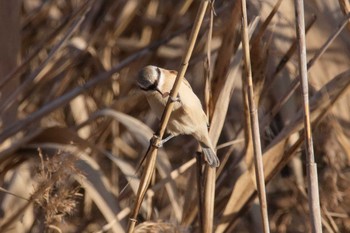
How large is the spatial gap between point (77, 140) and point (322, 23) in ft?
2.40

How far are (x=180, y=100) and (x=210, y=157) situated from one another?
0.16 m

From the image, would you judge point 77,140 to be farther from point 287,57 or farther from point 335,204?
point 335,204

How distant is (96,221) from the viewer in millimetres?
2459

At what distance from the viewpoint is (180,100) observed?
1736 millimetres

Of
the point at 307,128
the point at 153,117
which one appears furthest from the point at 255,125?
the point at 153,117

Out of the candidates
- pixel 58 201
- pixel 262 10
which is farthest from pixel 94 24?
pixel 58 201

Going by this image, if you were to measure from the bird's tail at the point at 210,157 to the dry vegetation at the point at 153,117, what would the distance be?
7cm

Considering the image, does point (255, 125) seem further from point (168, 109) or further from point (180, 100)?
point (180, 100)

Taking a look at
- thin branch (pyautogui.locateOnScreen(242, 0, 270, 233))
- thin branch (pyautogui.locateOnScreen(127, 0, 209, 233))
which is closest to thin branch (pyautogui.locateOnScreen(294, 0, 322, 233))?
thin branch (pyautogui.locateOnScreen(242, 0, 270, 233))

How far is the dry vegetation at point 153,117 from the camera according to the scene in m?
1.79

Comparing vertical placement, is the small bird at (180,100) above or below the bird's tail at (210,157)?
above

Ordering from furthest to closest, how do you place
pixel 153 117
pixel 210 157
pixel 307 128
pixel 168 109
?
pixel 153 117 < pixel 210 157 < pixel 307 128 < pixel 168 109

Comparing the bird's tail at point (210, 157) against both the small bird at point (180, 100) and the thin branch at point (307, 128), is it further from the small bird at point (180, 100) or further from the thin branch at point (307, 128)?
the thin branch at point (307, 128)

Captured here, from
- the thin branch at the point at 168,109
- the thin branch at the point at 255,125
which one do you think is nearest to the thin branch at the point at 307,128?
the thin branch at the point at 255,125
